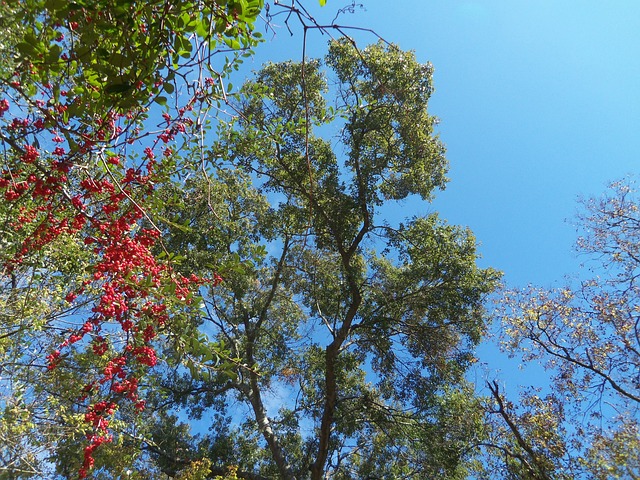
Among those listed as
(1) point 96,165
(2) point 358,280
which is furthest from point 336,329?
(1) point 96,165

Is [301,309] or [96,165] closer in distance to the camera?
[96,165]

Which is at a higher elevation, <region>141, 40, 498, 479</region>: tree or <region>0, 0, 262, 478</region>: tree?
<region>141, 40, 498, 479</region>: tree

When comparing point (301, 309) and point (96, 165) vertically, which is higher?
point (301, 309)

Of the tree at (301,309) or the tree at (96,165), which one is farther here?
the tree at (301,309)

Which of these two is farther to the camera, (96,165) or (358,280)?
(358,280)

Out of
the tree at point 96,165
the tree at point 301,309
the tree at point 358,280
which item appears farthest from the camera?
the tree at point 358,280

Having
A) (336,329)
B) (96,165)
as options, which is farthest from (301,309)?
(96,165)

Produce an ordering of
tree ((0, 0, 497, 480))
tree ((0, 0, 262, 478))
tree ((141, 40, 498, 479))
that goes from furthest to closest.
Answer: tree ((141, 40, 498, 479)), tree ((0, 0, 497, 480)), tree ((0, 0, 262, 478))

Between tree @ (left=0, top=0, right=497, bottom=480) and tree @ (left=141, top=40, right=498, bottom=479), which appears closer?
tree @ (left=0, top=0, right=497, bottom=480)

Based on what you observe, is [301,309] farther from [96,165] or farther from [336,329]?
[96,165]

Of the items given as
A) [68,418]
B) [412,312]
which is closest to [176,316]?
[68,418]

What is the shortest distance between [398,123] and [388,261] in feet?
10.3

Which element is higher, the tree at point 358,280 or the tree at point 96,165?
the tree at point 358,280

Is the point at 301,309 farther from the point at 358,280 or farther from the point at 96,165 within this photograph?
the point at 96,165
